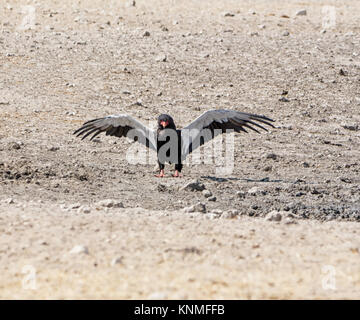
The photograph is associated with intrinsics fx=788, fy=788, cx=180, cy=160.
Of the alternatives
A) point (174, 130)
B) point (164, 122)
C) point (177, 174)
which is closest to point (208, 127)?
point (174, 130)

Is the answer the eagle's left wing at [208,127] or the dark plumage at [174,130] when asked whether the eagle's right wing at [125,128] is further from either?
the eagle's left wing at [208,127]

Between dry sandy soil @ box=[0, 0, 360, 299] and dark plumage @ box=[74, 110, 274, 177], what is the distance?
0.35 m

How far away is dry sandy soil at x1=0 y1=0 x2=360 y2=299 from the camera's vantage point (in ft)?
17.9

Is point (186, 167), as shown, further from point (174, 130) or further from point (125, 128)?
point (125, 128)

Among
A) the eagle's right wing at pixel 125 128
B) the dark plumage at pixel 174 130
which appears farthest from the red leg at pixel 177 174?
the eagle's right wing at pixel 125 128

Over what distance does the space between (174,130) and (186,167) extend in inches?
25.7

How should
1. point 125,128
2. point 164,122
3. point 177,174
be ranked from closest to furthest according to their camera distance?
point 177,174
point 164,122
point 125,128

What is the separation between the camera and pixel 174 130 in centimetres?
1036

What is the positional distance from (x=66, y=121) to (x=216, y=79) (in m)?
3.74

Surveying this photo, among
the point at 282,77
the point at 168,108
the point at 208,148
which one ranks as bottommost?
the point at 208,148

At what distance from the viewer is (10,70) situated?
1464 centimetres
